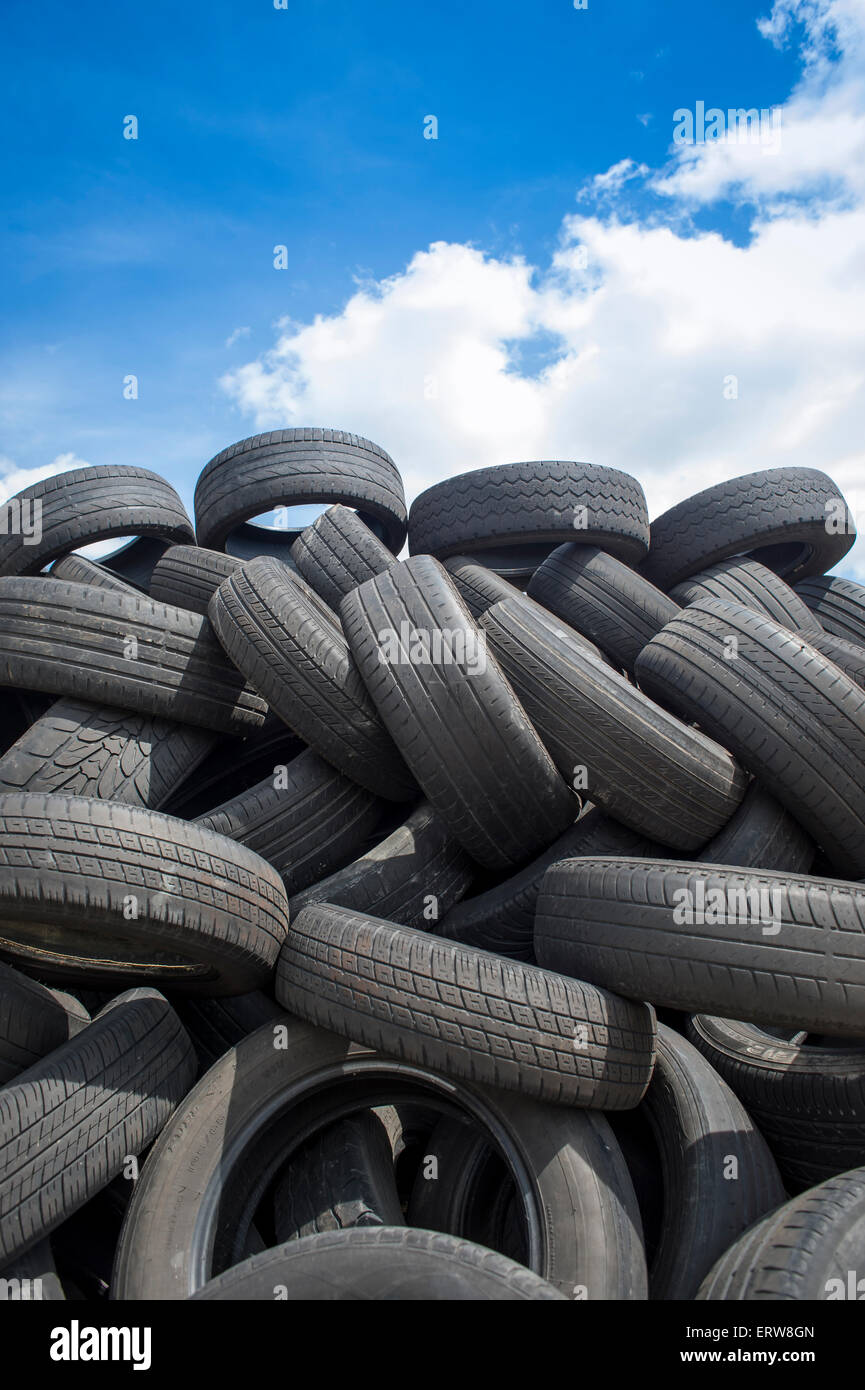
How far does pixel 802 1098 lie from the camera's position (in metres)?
3.61

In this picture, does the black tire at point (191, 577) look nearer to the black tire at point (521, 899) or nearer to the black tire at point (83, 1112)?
the black tire at point (521, 899)

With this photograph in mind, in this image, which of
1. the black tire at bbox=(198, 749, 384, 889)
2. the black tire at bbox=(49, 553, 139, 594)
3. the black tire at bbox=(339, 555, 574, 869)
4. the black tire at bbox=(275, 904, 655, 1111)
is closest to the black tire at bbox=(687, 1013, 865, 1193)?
the black tire at bbox=(275, 904, 655, 1111)

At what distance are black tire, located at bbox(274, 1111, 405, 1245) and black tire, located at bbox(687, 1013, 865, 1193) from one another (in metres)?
1.51

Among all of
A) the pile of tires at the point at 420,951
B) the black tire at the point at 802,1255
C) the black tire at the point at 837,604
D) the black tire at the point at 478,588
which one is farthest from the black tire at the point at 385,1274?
the black tire at the point at 837,604

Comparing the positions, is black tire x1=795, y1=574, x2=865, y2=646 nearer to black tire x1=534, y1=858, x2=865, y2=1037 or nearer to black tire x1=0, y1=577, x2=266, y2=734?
black tire x1=534, y1=858, x2=865, y2=1037

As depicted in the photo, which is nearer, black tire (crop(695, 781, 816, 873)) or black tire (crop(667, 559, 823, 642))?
black tire (crop(695, 781, 816, 873))

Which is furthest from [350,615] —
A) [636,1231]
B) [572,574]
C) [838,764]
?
[636,1231]

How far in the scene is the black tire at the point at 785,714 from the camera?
4.12 meters

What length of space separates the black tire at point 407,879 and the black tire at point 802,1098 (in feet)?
4.62

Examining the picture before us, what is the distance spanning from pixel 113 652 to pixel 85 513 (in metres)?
1.67

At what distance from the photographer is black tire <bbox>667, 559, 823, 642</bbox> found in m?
6.01
